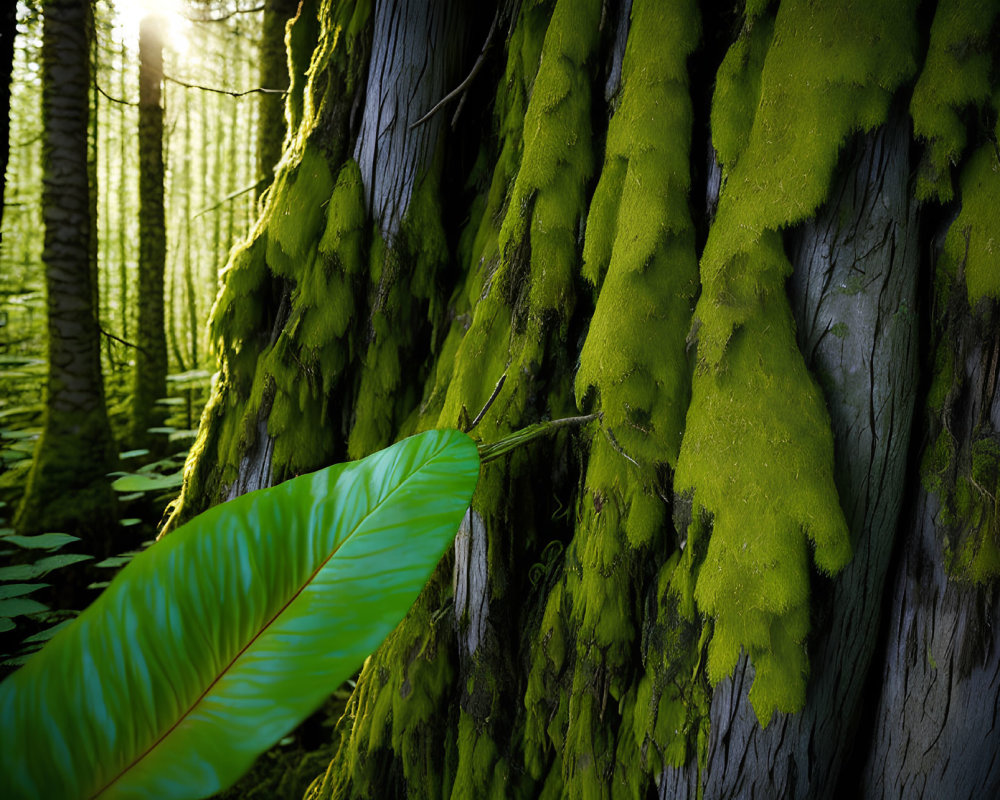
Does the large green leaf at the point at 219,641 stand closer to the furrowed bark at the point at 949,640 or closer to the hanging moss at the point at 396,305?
the furrowed bark at the point at 949,640

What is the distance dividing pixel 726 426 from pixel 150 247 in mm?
5409

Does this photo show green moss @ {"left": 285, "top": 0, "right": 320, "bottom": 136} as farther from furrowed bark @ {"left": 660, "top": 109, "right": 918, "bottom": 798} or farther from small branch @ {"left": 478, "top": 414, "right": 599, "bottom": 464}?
furrowed bark @ {"left": 660, "top": 109, "right": 918, "bottom": 798}

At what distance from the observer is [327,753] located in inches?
90.4

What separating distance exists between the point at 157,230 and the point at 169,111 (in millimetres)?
6364

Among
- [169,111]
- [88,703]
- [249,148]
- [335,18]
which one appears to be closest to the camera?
[88,703]

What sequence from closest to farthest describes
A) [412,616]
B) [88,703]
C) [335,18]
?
[88,703] → [412,616] → [335,18]

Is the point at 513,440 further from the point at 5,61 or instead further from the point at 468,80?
the point at 5,61

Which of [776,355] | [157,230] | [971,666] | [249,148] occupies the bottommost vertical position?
[971,666]

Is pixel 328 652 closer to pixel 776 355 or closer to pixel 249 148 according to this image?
pixel 776 355

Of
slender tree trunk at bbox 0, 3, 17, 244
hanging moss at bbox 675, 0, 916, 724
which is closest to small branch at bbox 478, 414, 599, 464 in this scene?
hanging moss at bbox 675, 0, 916, 724

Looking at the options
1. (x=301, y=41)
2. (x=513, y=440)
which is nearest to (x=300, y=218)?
(x=301, y=41)

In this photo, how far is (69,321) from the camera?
343 centimetres

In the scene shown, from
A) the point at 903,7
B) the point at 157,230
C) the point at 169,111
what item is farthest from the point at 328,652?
the point at 169,111

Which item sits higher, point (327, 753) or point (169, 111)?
point (169, 111)
